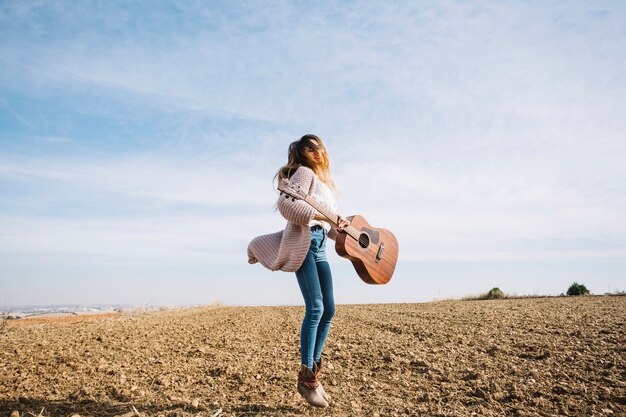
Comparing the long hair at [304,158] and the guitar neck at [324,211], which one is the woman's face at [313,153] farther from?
the guitar neck at [324,211]

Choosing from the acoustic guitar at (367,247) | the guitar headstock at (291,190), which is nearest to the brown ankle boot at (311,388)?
the acoustic guitar at (367,247)

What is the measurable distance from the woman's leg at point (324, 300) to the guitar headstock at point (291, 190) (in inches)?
26.0

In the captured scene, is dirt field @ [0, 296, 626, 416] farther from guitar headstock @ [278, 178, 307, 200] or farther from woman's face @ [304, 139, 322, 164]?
woman's face @ [304, 139, 322, 164]

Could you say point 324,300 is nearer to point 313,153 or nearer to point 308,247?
point 308,247

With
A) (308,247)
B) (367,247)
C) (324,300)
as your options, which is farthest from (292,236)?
(367,247)

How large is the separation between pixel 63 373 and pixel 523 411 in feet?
17.0

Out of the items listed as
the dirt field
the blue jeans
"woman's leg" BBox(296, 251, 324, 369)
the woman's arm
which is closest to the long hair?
the woman's arm

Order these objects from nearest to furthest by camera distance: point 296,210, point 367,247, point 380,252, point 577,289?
point 296,210
point 367,247
point 380,252
point 577,289

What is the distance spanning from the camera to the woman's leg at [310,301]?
4160 millimetres

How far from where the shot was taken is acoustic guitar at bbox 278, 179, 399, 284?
458cm

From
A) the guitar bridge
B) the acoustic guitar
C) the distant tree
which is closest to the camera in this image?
the acoustic guitar

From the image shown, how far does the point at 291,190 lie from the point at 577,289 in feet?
47.6

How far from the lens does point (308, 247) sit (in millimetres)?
4090

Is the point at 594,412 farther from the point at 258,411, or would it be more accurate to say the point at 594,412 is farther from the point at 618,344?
the point at 258,411
